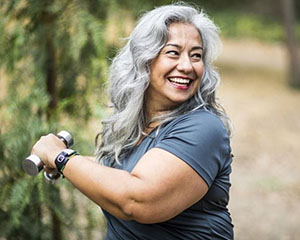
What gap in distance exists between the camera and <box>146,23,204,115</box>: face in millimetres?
2025

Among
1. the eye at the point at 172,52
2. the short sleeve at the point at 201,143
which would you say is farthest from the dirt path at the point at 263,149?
the short sleeve at the point at 201,143

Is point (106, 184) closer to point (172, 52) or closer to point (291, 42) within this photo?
point (172, 52)

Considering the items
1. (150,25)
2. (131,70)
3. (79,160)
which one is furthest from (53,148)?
(150,25)

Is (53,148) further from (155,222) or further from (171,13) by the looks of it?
(171,13)

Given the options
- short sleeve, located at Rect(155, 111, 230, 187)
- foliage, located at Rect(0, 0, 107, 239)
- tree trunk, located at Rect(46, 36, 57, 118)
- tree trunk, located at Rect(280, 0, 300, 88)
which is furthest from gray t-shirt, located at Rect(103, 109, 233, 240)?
tree trunk, located at Rect(280, 0, 300, 88)

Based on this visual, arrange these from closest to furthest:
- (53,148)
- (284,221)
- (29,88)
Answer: (53,148)
(29,88)
(284,221)

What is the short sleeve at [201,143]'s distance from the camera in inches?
69.9

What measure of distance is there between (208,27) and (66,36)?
1.45m

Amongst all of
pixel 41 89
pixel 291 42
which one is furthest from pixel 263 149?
pixel 41 89

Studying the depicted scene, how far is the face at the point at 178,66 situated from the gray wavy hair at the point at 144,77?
0.09 ft

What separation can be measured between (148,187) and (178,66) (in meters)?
0.54

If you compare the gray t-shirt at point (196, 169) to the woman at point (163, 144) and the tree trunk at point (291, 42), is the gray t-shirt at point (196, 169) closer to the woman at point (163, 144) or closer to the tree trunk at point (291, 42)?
the woman at point (163, 144)

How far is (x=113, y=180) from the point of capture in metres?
1.76

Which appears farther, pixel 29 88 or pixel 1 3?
pixel 29 88
